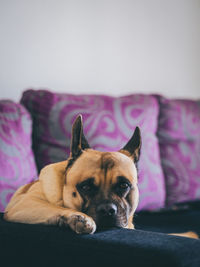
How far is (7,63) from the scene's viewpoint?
1.64 m

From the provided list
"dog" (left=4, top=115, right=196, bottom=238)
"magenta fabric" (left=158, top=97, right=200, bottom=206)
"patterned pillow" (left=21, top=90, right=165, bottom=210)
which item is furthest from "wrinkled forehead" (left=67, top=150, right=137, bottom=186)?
"magenta fabric" (left=158, top=97, right=200, bottom=206)

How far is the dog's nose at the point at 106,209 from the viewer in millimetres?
886

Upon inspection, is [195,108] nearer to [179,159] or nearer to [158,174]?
[179,159]

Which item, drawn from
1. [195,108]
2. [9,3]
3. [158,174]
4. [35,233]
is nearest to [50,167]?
[35,233]

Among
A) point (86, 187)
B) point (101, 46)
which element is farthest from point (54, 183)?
point (101, 46)

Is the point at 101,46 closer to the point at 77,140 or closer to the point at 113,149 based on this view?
the point at 113,149

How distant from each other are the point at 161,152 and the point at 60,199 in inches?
32.9

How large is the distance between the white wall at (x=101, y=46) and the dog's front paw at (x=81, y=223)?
953 mm

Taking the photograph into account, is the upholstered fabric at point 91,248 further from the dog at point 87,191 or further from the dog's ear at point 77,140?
the dog's ear at point 77,140

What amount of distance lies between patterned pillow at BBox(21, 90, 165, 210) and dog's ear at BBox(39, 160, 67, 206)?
22cm

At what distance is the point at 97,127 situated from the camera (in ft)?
4.23

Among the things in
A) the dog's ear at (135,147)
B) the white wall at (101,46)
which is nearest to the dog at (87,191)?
the dog's ear at (135,147)

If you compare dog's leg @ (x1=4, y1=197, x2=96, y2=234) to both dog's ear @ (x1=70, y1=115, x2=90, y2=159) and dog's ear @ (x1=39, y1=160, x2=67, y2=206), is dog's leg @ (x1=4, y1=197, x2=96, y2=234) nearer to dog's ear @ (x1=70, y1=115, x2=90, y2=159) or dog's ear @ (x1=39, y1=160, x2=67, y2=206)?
dog's ear @ (x1=39, y1=160, x2=67, y2=206)

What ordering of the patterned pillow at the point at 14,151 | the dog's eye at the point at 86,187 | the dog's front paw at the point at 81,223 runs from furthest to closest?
the patterned pillow at the point at 14,151
the dog's eye at the point at 86,187
the dog's front paw at the point at 81,223
